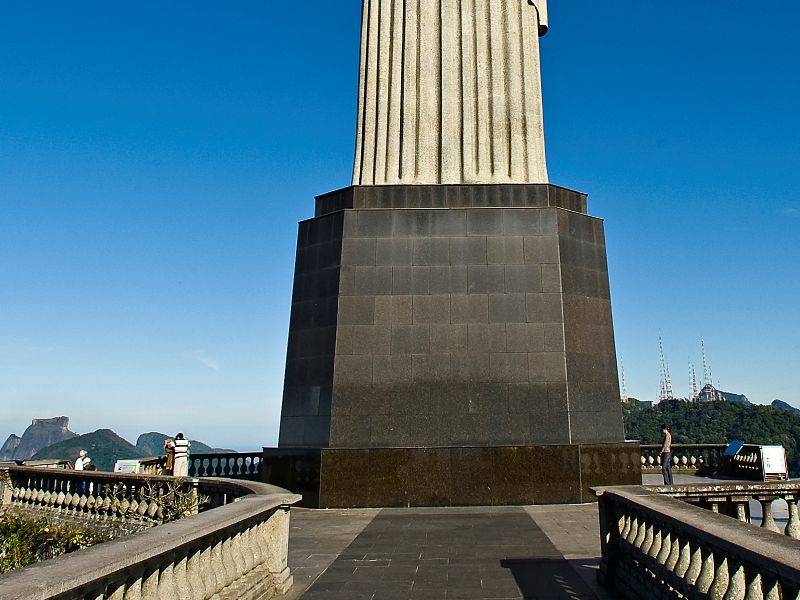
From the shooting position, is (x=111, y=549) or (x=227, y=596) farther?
(x=227, y=596)

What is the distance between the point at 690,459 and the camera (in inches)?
898

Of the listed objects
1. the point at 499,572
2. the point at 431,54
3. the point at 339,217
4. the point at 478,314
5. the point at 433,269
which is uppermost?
the point at 431,54

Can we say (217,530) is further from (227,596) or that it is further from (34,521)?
(34,521)

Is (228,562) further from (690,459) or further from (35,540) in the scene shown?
(690,459)

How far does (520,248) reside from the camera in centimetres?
1619

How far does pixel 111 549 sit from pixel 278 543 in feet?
11.8

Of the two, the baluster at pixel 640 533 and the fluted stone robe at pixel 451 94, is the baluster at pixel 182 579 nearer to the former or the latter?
the baluster at pixel 640 533

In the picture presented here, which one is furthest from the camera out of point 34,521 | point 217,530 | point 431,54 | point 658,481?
point 658,481

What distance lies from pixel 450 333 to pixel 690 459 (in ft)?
40.1

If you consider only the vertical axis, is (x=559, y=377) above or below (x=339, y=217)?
below

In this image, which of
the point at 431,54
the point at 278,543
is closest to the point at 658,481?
the point at 431,54

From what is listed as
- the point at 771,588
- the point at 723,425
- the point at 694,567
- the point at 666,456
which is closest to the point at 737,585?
the point at 771,588

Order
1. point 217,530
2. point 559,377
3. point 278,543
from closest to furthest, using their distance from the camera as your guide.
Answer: point 217,530
point 278,543
point 559,377

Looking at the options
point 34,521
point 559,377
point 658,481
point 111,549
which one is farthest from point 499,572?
point 658,481
